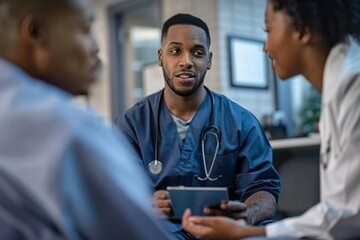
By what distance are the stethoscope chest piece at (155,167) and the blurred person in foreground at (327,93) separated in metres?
0.56

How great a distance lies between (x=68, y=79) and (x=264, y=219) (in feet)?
3.08

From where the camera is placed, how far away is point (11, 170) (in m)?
0.71

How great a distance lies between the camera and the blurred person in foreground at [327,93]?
938mm

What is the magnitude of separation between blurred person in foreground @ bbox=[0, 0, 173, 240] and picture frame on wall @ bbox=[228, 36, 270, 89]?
9.39ft

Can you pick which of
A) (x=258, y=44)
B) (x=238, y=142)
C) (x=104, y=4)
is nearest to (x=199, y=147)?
(x=238, y=142)

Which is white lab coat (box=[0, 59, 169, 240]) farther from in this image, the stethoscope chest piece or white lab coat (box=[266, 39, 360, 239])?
the stethoscope chest piece

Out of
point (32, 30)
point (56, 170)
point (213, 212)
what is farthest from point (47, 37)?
point (213, 212)

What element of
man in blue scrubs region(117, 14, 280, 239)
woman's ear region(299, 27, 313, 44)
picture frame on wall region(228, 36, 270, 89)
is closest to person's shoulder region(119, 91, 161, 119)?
man in blue scrubs region(117, 14, 280, 239)

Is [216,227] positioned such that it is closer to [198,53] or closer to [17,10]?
[17,10]

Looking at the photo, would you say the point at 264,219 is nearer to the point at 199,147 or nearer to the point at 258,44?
the point at 199,147

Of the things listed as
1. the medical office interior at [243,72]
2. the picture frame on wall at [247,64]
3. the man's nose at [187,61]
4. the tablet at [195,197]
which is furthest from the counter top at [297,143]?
the tablet at [195,197]

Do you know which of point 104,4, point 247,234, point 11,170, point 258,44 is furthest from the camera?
point 104,4

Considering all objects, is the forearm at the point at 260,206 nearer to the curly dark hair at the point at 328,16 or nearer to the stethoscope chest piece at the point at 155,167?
the stethoscope chest piece at the point at 155,167

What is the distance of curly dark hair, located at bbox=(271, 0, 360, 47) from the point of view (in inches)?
39.7
